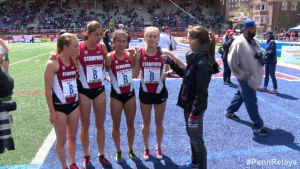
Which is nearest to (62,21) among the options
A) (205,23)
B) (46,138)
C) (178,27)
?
(178,27)

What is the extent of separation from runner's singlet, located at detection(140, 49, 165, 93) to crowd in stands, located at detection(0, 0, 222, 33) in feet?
141

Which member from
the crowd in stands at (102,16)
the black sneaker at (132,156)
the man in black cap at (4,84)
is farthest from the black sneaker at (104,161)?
the crowd in stands at (102,16)

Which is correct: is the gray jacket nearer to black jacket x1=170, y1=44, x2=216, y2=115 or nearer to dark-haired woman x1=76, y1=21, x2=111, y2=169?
black jacket x1=170, y1=44, x2=216, y2=115

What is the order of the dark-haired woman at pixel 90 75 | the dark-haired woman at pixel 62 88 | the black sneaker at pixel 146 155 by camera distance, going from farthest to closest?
the black sneaker at pixel 146 155 → the dark-haired woman at pixel 90 75 → the dark-haired woman at pixel 62 88

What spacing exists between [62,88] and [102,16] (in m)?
49.3

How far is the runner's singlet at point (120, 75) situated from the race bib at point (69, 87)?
55 cm

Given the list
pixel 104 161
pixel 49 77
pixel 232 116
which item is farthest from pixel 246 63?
pixel 49 77

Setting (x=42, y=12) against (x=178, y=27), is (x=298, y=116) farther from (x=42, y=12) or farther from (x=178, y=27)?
(x=42, y=12)

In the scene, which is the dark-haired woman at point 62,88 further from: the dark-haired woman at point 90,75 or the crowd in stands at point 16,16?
the crowd in stands at point 16,16

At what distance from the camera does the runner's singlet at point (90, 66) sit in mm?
3104

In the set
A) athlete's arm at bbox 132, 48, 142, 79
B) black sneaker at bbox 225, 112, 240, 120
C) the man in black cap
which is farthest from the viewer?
black sneaker at bbox 225, 112, 240, 120

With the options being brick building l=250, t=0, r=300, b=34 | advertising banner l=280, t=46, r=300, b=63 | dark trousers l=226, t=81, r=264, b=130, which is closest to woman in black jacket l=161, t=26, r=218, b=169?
dark trousers l=226, t=81, r=264, b=130

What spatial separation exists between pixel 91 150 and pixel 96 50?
64.5 inches

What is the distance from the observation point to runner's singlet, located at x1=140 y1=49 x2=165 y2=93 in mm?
3272
